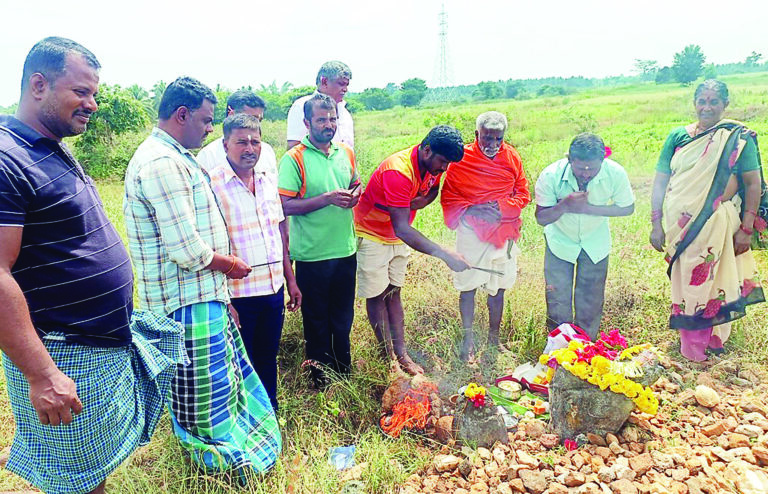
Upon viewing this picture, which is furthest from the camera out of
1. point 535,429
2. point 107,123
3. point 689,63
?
point 689,63

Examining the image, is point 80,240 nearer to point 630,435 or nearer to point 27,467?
point 27,467

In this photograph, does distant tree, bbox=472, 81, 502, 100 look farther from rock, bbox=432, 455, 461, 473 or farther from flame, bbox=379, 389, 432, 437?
rock, bbox=432, 455, 461, 473

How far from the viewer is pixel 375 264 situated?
11.3ft

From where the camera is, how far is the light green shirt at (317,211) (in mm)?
3059

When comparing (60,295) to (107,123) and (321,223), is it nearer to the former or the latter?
(321,223)

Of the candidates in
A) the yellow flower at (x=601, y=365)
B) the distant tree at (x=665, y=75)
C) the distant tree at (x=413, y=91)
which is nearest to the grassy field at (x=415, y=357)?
the yellow flower at (x=601, y=365)

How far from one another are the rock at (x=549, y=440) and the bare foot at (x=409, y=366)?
3.58 feet

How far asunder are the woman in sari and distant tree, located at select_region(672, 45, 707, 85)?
4400cm

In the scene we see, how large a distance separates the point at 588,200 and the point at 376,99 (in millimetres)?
48235

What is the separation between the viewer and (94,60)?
1808mm

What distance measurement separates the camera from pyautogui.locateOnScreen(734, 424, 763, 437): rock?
263 cm

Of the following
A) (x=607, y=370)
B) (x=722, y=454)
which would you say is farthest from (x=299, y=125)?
(x=722, y=454)

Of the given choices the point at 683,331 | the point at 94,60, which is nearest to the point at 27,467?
the point at 94,60

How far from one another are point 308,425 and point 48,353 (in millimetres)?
1681
